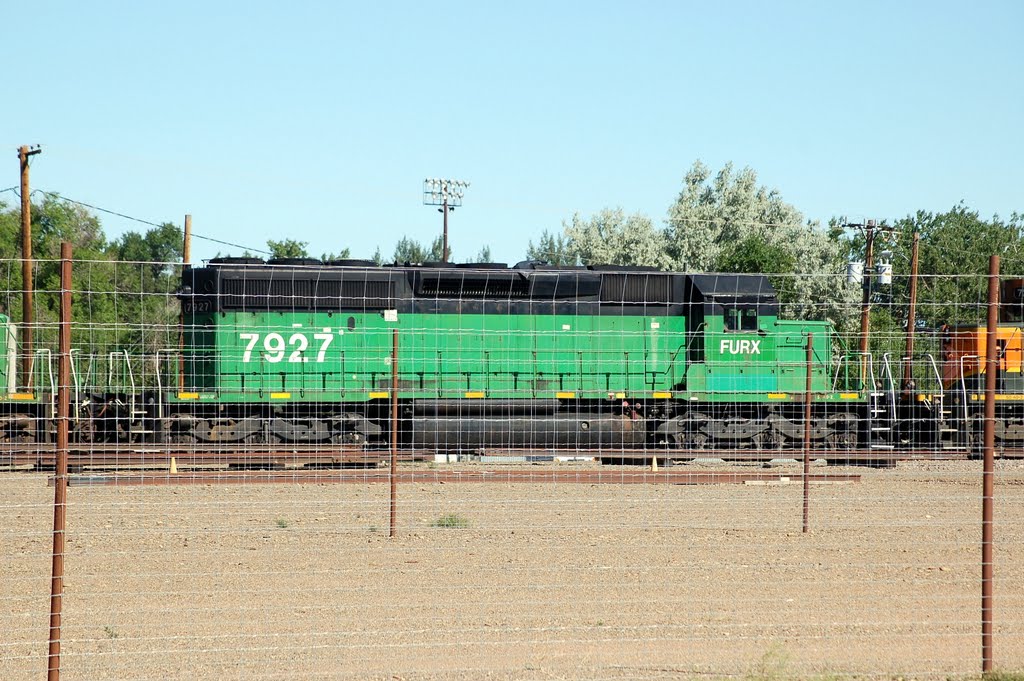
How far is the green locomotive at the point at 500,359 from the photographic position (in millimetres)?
16969

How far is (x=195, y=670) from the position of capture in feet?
18.7

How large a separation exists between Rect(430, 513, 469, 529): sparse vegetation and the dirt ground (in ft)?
0.09

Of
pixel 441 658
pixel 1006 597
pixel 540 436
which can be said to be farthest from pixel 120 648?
pixel 540 436

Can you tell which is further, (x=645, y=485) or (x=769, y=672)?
(x=645, y=485)

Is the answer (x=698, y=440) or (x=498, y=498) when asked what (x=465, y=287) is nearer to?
(x=698, y=440)

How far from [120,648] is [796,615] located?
425 cm

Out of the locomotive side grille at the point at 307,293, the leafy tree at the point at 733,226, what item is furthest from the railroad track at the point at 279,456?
the leafy tree at the point at 733,226

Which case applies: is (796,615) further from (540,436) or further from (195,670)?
(540,436)

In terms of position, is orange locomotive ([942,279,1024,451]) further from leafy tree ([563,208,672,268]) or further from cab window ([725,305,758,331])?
leafy tree ([563,208,672,268])

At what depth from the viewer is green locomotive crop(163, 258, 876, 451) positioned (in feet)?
55.7

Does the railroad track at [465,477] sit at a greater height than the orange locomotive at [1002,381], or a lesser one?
lesser

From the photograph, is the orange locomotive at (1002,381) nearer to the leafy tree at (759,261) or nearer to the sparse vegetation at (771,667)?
the sparse vegetation at (771,667)

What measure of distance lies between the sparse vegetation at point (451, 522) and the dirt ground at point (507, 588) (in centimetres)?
3

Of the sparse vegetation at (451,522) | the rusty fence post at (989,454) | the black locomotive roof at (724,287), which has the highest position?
the black locomotive roof at (724,287)
